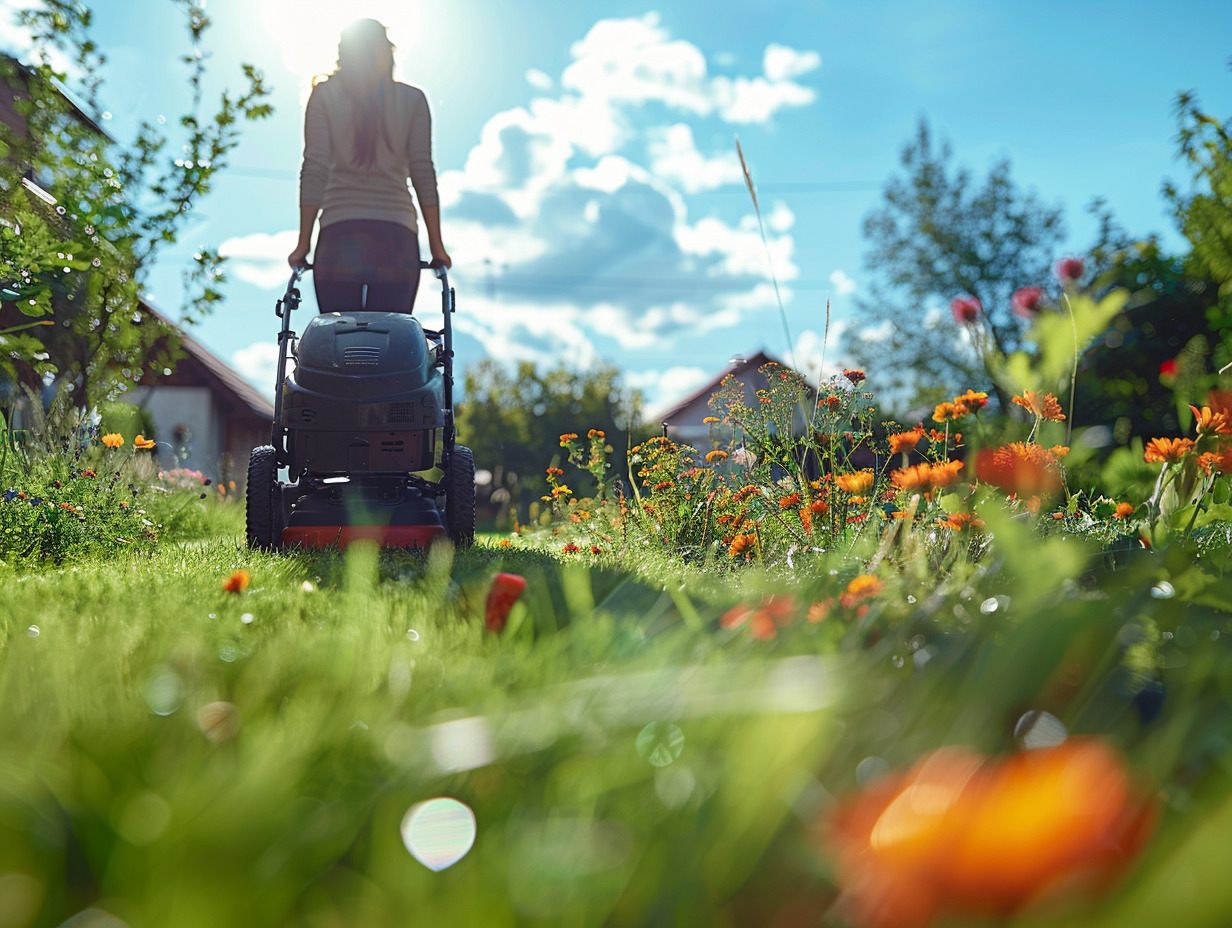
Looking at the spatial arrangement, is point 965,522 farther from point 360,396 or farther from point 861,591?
point 360,396

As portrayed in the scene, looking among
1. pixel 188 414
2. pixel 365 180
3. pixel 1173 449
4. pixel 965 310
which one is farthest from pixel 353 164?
pixel 188 414

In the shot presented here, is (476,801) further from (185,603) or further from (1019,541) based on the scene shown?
(185,603)

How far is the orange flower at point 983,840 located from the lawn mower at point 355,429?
3.03 m

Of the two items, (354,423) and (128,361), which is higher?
(128,361)

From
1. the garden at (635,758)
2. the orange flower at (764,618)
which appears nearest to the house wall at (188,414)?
the garden at (635,758)

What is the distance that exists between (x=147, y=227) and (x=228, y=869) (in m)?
6.97

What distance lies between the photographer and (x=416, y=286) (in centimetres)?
419

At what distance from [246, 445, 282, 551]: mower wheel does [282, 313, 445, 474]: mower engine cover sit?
0.26 meters

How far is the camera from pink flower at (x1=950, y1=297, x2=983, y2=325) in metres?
2.78

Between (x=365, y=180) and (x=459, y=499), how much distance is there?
162 centimetres

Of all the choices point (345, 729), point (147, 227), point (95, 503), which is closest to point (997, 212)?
→ point (147, 227)

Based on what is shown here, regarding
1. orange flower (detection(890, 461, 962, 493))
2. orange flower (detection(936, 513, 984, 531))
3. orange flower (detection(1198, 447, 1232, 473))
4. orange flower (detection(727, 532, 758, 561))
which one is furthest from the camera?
orange flower (detection(727, 532, 758, 561))

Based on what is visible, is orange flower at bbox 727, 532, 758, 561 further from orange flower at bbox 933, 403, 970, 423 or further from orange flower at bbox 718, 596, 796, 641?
orange flower at bbox 718, 596, 796, 641

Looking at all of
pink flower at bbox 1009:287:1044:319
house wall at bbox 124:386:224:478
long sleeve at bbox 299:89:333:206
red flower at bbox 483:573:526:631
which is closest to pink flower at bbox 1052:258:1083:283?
pink flower at bbox 1009:287:1044:319
